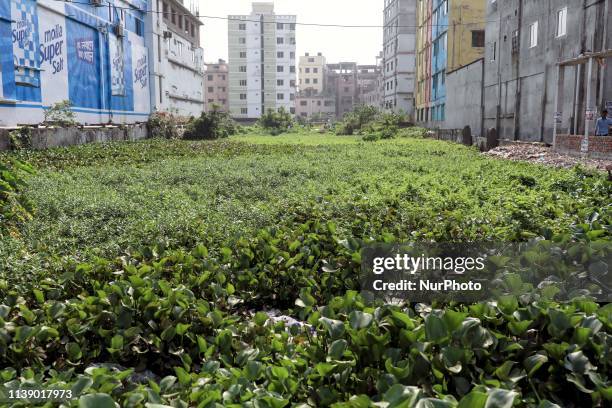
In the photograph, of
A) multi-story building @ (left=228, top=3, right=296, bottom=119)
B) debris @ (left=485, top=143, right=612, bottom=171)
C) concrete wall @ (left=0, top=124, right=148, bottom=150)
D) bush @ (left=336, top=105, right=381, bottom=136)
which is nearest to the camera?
debris @ (left=485, top=143, right=612, bottom=171)

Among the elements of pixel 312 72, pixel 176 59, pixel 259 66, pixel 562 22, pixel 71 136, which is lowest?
pixel 71 136

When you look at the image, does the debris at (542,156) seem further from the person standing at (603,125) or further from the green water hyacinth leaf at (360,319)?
the green water hyacinth leaf at (360,319)

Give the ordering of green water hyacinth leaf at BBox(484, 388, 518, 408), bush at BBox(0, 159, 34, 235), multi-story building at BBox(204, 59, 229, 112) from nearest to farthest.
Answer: green water hyacinth leaf at BBox(484, 388, 518, 408) → bush at BBox(0, 159, 34, 235) → multi-story building at BBox(204, 59, 229, 112)

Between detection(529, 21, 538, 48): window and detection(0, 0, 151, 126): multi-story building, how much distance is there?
17.9 metres

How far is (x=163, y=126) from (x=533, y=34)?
1986 cm

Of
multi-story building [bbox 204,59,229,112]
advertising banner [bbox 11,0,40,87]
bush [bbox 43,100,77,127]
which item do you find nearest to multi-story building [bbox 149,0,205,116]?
bush [bbox 43,100,77,127]

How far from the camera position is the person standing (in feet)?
50.4

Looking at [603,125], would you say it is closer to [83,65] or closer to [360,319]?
[360,319]

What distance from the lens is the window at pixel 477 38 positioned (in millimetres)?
37116

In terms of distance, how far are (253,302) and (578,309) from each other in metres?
2.49

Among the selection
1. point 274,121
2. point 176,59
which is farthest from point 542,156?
point 274,121

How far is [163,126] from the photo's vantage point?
3219 cm

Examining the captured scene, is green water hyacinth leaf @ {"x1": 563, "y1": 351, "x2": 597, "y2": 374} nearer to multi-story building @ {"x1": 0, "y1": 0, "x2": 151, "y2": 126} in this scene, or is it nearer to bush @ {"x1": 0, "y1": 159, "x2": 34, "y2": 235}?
bush @ {"x1": 0, "y1": 159, "x2": 34, "y2": 235}

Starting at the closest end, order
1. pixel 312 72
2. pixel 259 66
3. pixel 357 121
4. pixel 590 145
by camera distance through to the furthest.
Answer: pixel 590 145 → pixel 357 121 → pixel 259 66 → pixel 312 72
